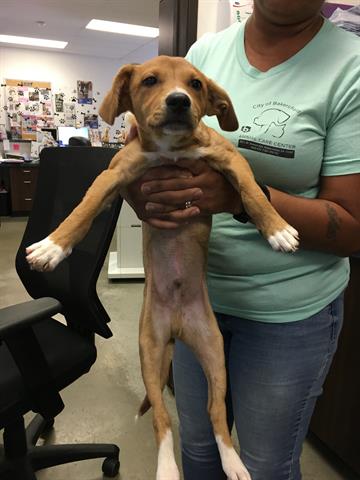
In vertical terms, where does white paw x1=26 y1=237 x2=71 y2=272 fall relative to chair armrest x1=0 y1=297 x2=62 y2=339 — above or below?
above

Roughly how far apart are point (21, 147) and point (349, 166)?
6.66 m

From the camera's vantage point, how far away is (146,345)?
1026mm

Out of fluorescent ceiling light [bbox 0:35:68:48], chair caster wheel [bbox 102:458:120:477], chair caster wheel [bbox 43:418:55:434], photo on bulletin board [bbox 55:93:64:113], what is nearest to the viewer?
chair caster wheel [bbox 102:458:120:477]

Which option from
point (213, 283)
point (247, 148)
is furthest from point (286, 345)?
point (247, 148)

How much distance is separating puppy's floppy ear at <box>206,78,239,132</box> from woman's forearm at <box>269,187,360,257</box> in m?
0.19

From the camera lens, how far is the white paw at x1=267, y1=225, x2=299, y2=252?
2.77ft

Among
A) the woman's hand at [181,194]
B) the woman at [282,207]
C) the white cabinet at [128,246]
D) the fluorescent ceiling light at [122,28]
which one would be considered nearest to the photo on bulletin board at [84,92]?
the fluorescent ceiling light at [122,28]

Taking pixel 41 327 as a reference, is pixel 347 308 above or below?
above

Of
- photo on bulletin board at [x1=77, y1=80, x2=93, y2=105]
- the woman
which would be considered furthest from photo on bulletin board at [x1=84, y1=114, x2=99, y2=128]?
the woman

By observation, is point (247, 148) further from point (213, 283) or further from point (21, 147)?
point (21, 147)

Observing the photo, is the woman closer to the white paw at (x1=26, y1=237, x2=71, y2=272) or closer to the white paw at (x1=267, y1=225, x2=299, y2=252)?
the white paw at (x1=267, y1=225, x2=299, y2=252)

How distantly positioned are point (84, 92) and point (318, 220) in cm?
802

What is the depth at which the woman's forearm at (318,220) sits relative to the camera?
867mm

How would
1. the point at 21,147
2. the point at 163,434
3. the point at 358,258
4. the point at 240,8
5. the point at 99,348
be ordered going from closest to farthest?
the point at 163,434 → the point at 358,258 → the point at 240,8 → the point at 99,348 → the point at 21,147
